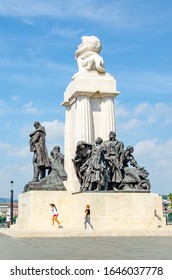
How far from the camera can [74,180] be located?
83.6 feet

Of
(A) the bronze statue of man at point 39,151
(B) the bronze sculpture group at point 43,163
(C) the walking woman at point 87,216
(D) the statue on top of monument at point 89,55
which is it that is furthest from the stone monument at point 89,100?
(C) the walking woman at point 87,216

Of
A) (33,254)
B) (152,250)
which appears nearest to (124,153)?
(152,250)

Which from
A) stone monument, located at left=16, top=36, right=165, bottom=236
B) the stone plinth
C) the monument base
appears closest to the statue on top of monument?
stone monument, located at left=16, top=36, right=165, bottom=236

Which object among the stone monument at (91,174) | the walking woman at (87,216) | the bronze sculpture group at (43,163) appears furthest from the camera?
the bronze sculpture group at (43,163)

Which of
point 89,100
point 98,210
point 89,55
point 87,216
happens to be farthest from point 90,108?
point 87,216

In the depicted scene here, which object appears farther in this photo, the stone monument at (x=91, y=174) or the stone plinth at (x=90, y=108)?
the stone plinth at (x=90, y=108)

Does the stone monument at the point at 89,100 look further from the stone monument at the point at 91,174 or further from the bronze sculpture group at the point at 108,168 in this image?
the bronze sculpture group at the point at 108,168

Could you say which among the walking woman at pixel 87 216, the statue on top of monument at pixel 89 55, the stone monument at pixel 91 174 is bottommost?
the walking woman at pixel 87 216

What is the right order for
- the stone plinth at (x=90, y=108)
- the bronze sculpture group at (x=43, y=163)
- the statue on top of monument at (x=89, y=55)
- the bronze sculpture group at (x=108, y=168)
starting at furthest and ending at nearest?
the statue on top of monument at (x=89, y=55), the stone plinth at (x=90, y=108), the bronze sculpture group at (x=43, y=163), the bronze sculpture group at (x=108, y=168)

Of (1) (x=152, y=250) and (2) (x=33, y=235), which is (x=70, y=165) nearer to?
(2) (x=33, y=235)

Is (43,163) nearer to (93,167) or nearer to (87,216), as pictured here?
(93,167)

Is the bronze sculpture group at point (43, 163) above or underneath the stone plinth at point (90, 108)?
underneath

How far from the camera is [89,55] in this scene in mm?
27781

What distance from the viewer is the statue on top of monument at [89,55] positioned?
2730 centimetres
